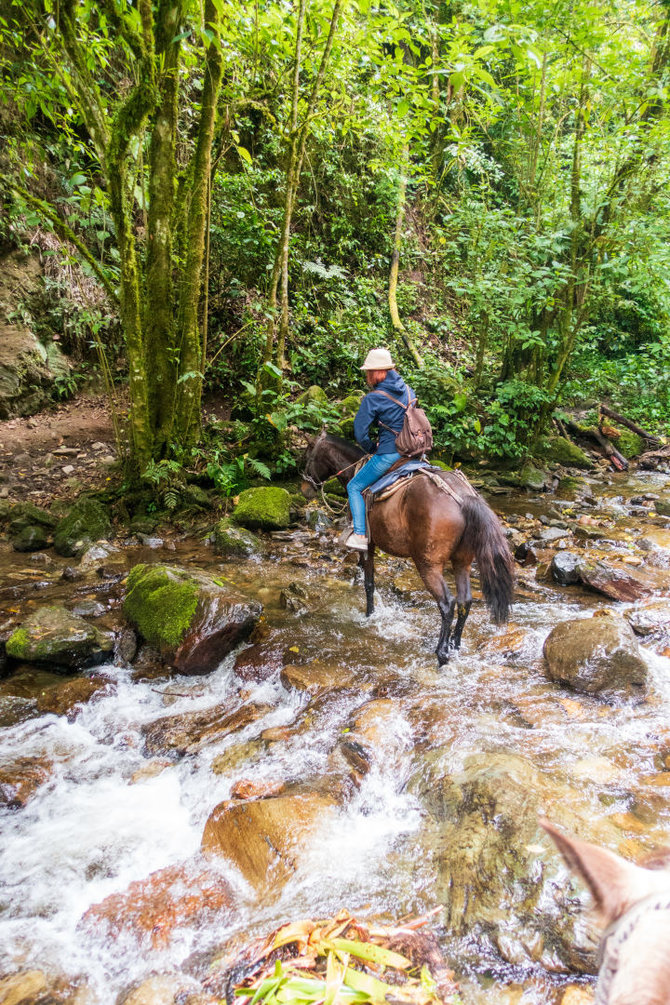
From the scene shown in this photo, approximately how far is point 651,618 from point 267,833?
4.80 metres

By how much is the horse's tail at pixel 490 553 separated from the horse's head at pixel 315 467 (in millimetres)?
2131

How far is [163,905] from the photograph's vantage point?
110 inches

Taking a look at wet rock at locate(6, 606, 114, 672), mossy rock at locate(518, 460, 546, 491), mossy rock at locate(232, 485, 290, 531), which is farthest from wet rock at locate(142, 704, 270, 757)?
mossy rock at locate(518, 460, 546, 491)

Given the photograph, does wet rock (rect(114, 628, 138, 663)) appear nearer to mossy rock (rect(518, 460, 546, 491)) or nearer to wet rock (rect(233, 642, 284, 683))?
wet rock (rect(233, 642, 284, 683))

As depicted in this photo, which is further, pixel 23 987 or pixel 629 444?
pixel 629 444

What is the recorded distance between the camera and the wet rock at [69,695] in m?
4.46

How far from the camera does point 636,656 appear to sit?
446 cm

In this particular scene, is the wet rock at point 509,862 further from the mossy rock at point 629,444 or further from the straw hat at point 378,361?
the mossy rock at point 629,444

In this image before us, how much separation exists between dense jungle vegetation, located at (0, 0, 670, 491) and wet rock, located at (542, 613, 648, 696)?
17.5ft

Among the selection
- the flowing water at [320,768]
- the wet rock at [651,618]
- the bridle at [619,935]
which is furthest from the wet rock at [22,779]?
the wet rock at [651,618]

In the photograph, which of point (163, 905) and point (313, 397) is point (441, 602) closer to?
point (163, 905)

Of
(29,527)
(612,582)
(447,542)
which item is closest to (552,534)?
(612,582)

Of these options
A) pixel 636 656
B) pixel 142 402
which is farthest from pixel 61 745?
pixel 142 402

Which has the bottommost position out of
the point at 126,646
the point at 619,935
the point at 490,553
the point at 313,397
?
the point at 126,646
